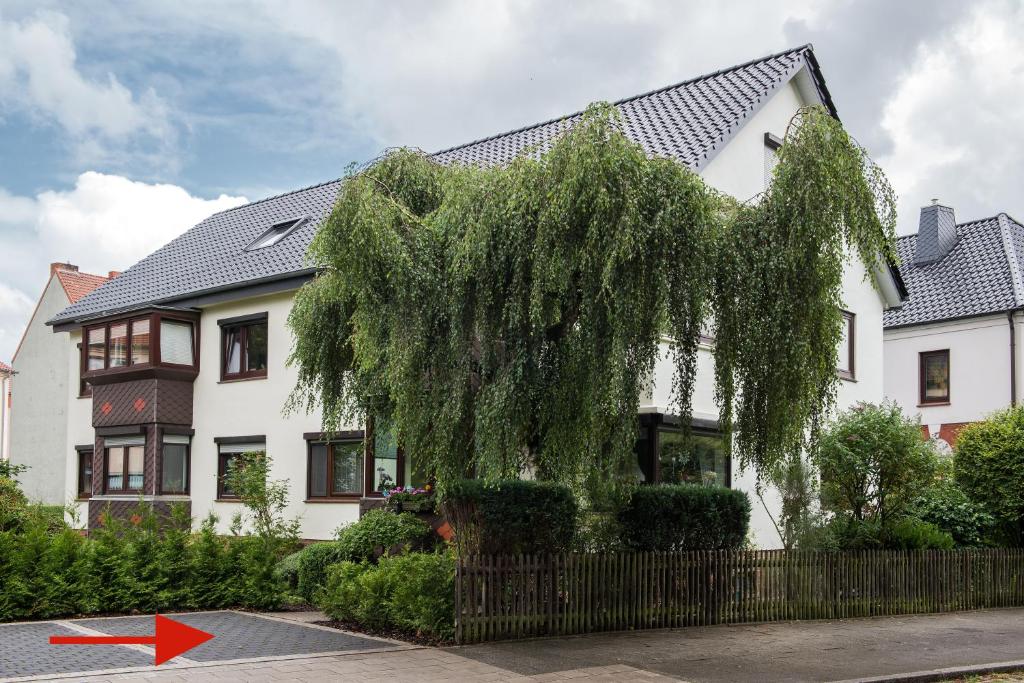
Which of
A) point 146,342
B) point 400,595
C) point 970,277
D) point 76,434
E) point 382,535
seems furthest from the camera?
point 970,277

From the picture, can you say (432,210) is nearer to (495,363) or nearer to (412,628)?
(495,363)

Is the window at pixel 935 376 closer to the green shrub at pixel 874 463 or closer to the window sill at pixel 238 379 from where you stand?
the green shrub at pixel 874 463

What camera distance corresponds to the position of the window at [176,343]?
22.8 m

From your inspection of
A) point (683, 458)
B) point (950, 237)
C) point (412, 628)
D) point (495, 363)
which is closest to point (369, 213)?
Result: point (495, 363)

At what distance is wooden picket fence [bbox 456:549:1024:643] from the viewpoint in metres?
11.9

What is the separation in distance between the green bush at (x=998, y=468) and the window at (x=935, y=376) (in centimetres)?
925

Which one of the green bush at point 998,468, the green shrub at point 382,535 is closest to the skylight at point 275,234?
the green shrub at point 382,535

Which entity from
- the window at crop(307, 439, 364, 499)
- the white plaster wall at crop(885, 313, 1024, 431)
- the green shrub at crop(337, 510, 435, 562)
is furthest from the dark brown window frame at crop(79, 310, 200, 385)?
the white plaster wall at crop(885, 313, 1024, 431)

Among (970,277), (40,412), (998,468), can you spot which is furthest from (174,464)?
(970,277)

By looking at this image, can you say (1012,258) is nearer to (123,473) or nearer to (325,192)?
(325,192)

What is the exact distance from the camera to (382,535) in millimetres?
15562

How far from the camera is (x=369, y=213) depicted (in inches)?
437

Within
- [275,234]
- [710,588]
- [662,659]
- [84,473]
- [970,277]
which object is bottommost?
[662,659]

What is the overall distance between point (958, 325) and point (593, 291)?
66.6ft
